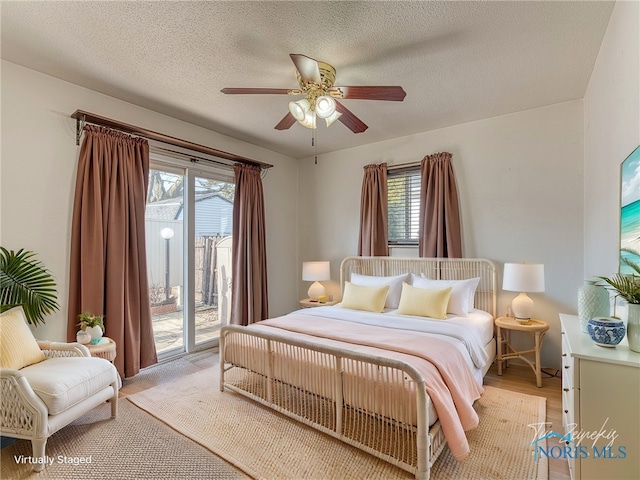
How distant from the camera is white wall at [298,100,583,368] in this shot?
124 inches

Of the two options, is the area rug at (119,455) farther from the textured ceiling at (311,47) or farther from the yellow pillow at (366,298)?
the textured ceiling at (311,47)

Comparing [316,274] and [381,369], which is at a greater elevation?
[316,274]

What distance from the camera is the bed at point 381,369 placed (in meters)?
1.77

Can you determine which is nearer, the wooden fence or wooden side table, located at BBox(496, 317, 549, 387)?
wooden side table, located at BBox(496, 317, 549, 387)

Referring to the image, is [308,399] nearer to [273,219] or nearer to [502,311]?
[502,311]

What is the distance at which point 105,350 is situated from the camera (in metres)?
2.61

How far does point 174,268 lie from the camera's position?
3742mm

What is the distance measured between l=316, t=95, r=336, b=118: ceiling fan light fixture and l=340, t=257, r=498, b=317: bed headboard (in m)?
2.31

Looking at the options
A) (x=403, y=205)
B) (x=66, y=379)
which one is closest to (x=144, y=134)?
(x=66, y=379)

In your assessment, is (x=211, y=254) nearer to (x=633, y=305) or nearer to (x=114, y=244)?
(x=114, y=244)

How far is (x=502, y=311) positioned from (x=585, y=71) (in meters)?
2.36

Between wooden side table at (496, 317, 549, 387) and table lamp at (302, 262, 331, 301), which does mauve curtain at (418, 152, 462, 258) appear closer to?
wooden side table at (496, 317, 549, 387)

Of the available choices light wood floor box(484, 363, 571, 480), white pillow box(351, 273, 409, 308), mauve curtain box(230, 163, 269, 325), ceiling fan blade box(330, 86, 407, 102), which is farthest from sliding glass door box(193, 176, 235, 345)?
light wood floor box(484, 363, 571, 480)

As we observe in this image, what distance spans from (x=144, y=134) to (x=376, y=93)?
2.38 meters
